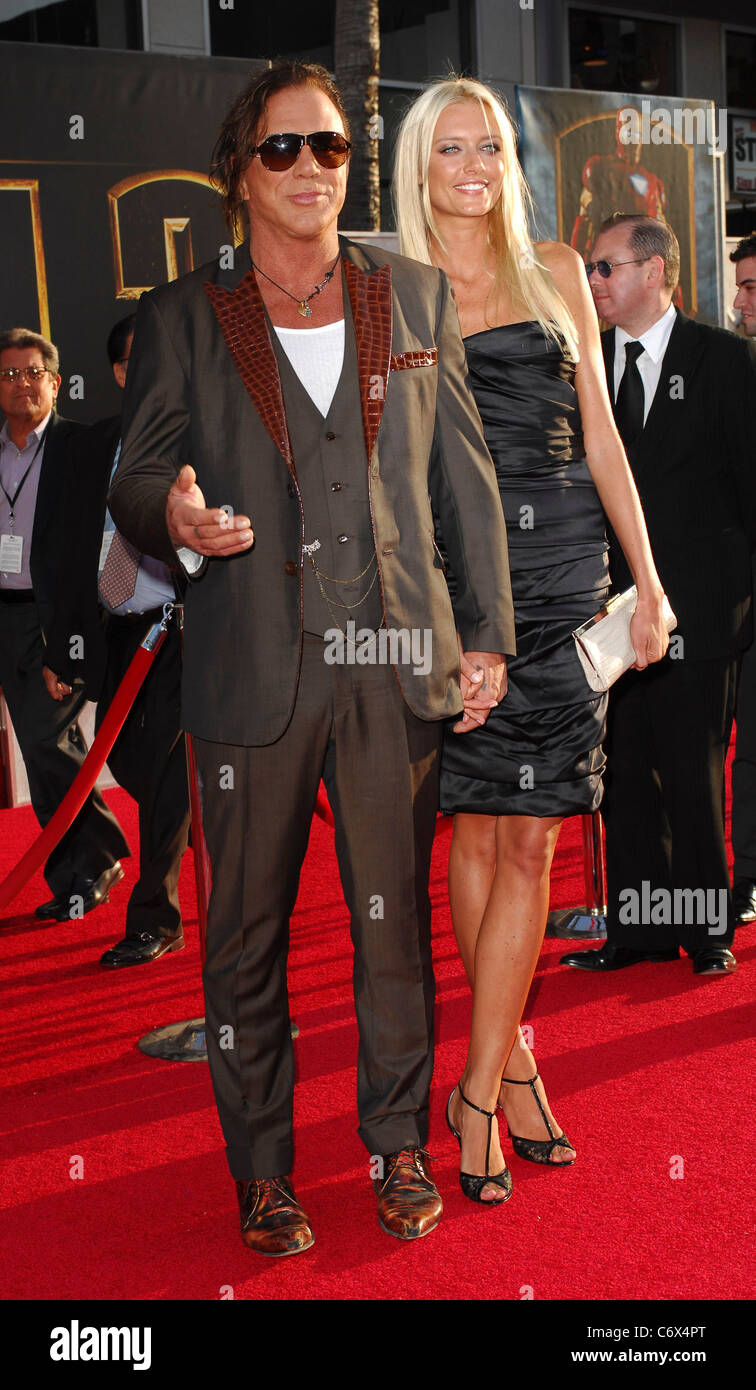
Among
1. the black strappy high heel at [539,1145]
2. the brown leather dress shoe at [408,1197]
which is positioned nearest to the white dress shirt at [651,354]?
the black strappy high heel at [539,1145]

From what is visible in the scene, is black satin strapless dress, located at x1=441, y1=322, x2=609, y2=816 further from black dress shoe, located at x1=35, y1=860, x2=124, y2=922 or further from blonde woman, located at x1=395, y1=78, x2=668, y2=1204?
black dress shoe, located at x1=35, y1=860, x2=124, y2=922

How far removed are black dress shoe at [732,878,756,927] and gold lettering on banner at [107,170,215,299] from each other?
4287 mm

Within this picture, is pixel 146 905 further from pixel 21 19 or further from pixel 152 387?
pixel 21 19

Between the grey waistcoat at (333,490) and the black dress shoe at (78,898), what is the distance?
10.0 feet

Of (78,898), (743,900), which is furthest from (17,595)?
(743,900)

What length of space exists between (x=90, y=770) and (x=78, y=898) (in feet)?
3.45

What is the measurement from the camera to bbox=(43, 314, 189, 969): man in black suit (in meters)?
4.92

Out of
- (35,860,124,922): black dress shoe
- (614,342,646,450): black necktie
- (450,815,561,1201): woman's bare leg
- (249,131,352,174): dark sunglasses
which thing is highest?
(249,131,352,174): dark sunglasses

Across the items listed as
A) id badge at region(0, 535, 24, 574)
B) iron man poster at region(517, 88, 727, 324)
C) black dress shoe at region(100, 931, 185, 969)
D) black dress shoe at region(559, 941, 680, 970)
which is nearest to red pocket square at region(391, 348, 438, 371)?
black dress shoe at region(559, 941, 680, 970)

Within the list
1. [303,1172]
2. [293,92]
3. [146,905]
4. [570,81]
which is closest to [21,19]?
[570,81]

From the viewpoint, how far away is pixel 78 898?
5.53 metres

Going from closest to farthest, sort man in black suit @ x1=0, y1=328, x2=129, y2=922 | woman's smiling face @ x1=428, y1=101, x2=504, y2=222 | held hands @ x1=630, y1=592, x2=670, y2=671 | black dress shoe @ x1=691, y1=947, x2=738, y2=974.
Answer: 1. woman's smiling face @ x1=428, y1=101, x2=504, y2=222
2. held hands @ x1=630, y1=592, x2=670, y2=671
3. black dress shoe @ x1=691, y1=947, x2=738, y2=974
4. man in black suit @ x1=0, y1=328, x2=129, y2=922

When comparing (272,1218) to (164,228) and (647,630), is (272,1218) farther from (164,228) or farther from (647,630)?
(164,228)

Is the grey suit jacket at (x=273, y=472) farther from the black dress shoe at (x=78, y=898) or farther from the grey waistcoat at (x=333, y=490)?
the black dress shoe at (x=78, y=898)
